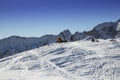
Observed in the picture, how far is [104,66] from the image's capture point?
20.5 meters

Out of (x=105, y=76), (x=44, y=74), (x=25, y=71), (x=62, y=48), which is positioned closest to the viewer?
(x=105, y=76)

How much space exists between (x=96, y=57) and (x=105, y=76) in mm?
5254

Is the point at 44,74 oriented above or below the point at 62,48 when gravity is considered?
below

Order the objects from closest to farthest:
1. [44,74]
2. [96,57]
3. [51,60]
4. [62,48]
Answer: [44,74] → [96,57] → [51,60] → [62,48]

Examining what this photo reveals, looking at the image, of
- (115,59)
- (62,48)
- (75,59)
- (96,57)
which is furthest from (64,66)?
(62,48)

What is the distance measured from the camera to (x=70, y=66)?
2175 cm

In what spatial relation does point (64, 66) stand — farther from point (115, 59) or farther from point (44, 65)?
point (115, 59)

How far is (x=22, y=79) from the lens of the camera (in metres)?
18.6

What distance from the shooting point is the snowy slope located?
18.9 m

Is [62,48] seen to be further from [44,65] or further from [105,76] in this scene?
[105,76]

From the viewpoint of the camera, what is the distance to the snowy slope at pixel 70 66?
18.9m

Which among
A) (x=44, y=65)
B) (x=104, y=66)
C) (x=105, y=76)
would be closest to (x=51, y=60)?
(x=44, y=65)

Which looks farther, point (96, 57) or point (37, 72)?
point (96, 57)

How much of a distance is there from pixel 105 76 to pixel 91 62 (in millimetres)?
3949
